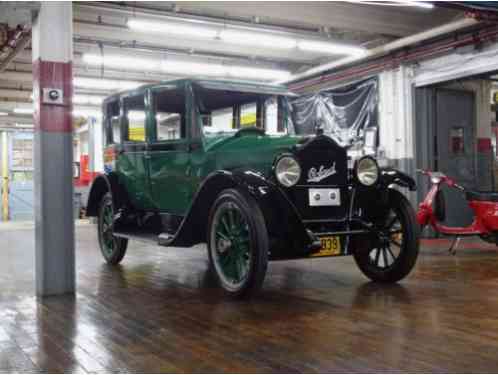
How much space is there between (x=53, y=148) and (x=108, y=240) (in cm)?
200

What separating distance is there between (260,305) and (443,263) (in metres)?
2.90

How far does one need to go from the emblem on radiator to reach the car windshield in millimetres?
977

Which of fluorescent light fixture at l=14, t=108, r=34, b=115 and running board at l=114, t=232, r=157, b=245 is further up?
fluorescent light fixture at l=14, t=108, r=34, b=115

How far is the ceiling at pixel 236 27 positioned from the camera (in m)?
7.73

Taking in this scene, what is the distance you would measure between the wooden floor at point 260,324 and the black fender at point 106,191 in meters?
0.72

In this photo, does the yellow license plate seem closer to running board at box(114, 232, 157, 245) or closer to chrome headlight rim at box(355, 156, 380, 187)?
chrome headlight rim at box(355, 156, 380, 187)

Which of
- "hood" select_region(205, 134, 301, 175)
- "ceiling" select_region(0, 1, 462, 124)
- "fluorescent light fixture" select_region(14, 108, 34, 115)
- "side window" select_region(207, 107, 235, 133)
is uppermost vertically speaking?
"ceiling" select_region(0, 1, 462, 124)

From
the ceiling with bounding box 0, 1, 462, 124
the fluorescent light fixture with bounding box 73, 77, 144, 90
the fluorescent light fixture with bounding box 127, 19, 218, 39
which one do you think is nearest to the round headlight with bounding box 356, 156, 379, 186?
the ceiling with bounding box 0, 1, 462, 124

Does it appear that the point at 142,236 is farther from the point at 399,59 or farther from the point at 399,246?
the point at 399,59

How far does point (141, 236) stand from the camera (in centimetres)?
502

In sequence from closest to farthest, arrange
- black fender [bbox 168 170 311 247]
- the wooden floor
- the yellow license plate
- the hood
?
the wooden floor, black fender [bbox 168 170 311 247], the yellow license plate, the hood

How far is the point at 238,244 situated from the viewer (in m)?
4.02

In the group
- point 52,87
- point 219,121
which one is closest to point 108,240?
point 219,121

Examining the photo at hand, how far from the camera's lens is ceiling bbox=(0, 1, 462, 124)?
25.4 feet
